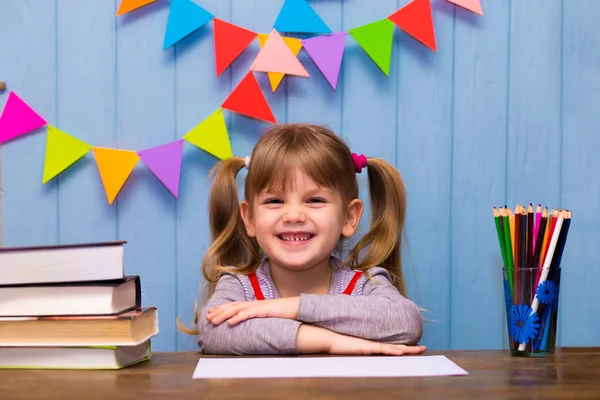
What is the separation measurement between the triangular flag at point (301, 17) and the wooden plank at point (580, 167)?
52cm

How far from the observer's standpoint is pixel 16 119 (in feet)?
4.76

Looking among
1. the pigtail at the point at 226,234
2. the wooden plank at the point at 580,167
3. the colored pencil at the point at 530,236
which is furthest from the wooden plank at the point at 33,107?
the wooden plank at the point at 580,167

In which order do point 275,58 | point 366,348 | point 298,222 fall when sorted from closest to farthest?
point 366,348 < point 298,222 < point 275,58

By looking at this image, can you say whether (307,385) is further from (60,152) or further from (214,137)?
(60,152)

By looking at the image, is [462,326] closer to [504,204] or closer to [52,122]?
[504,204]

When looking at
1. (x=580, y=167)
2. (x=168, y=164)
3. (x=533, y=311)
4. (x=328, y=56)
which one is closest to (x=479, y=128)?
(x=580, y=167)

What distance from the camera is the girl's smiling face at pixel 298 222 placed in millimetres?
1210

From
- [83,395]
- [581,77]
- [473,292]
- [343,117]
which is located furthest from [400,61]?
[83,395]

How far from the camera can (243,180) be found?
146cm

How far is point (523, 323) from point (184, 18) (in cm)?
90

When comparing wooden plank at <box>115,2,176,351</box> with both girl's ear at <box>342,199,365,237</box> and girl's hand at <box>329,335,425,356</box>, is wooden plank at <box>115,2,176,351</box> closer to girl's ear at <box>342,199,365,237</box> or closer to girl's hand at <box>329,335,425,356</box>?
girl's ear at <box>342,199,365,237</box>

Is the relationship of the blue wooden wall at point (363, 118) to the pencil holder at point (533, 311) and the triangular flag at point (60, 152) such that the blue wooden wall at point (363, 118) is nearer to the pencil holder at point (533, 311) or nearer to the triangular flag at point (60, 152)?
the triangular flag at point (60, 152)

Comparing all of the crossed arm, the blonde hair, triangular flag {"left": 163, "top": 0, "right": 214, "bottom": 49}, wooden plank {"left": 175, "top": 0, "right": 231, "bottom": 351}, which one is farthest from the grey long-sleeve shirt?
triangular flag {"left": 163, "top": 0, "right": 214, "bottom": 49}

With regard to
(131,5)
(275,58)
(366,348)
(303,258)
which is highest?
(131,5)
